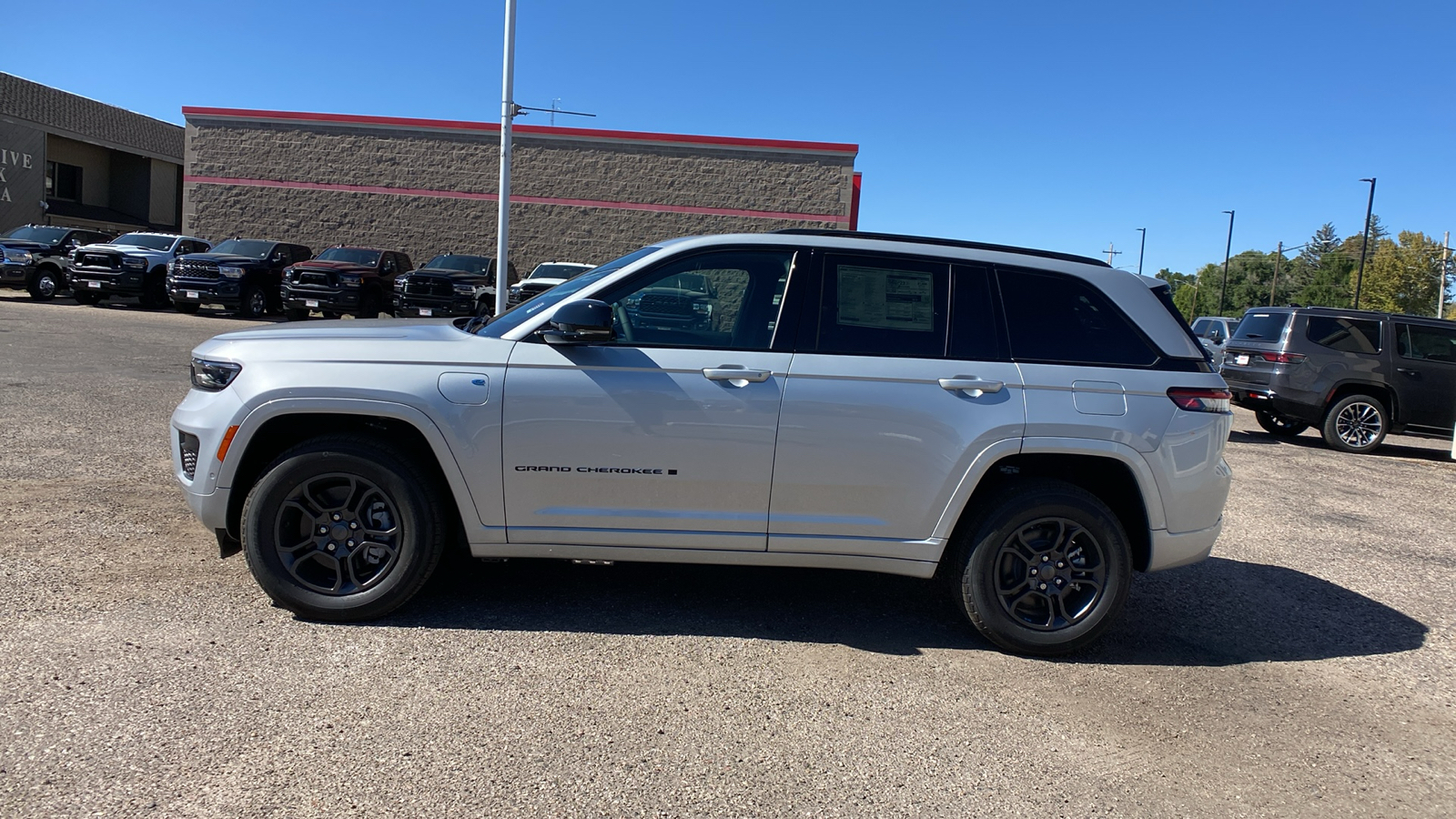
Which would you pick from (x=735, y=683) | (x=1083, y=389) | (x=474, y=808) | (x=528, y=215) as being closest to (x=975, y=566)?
(x=1083, y=389)

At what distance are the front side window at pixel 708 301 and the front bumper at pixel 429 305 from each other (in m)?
17.4

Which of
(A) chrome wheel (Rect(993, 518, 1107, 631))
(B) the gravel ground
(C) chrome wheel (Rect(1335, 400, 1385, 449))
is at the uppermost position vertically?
(C) chrome wheel (Rect(1335, 400, 1385, 449))

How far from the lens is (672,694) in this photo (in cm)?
377

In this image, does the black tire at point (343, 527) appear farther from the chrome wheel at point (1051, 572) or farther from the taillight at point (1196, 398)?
the taillight at point (1196, 398)

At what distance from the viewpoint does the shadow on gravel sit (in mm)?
4492

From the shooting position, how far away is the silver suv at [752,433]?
13.7 feet

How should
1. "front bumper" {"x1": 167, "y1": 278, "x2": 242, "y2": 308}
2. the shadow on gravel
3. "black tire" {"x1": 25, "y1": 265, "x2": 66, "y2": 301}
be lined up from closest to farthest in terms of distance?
1. the shadow on gravel
2. "front bumper" {"x1": 167, "y1": 278, "x2": 242, "y2": 308}
3. "black tire" {"x1": 25, "y1": 265, "x2": 66, "y2": 301}

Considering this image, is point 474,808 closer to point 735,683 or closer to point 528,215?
point 735,683

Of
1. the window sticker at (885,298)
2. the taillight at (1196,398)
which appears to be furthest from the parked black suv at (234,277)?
the taillight at (1196,398)

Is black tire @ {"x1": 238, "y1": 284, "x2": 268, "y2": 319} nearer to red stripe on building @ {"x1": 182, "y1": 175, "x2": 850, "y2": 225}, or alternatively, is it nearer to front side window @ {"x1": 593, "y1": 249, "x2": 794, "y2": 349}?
red stripe on building @ {"x1": 182, "y1": 175, "x2": 850, "y2": 225}

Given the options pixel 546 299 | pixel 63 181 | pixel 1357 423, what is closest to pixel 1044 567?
pixel 546 299

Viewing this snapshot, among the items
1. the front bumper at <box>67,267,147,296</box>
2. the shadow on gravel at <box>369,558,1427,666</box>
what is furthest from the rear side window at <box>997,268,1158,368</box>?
the front bumper at <box>67,267,147,296</box>

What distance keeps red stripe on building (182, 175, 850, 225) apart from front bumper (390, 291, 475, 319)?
809 centimetres

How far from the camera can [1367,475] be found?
10445 millimetres
